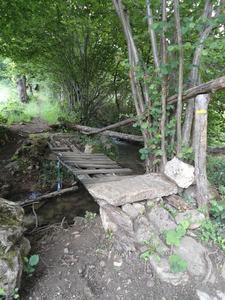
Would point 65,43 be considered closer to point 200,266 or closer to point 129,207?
point 129,207

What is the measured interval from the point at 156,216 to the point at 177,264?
75 cm

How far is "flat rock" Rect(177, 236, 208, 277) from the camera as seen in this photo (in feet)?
8.18

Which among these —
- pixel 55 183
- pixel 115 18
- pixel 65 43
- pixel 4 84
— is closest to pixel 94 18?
pixel 115 18

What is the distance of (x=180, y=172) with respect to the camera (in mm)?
3391

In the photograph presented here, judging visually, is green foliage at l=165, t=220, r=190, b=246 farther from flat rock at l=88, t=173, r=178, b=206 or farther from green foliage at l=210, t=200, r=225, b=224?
flat rock at l=88, t=173, r=178, b=206

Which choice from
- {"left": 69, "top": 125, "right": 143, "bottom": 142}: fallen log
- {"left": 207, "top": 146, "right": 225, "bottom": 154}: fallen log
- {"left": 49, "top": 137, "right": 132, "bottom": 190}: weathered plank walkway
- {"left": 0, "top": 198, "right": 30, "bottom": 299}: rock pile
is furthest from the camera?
{"left": 69, "top": 125, "right": 143, "bottom": 142}: fallen log

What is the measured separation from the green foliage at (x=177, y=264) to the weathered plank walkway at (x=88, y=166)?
1.79 m

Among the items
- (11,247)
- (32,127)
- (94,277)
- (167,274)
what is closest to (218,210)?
(167,274)

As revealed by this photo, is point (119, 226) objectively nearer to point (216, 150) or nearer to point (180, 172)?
point (180, 172)

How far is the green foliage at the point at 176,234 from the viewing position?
258cm

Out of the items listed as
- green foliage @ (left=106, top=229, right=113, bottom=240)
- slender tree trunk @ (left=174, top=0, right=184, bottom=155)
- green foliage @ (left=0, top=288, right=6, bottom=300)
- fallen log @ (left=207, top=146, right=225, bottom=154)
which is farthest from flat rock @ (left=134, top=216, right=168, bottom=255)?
fallen log @ (left=207, top=146, right=225, bottom=154)

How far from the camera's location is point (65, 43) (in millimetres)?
8461

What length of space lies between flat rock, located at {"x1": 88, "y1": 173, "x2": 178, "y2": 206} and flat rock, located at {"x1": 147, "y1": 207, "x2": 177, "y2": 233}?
0.67 feet

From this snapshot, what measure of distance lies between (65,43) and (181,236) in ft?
24.9
